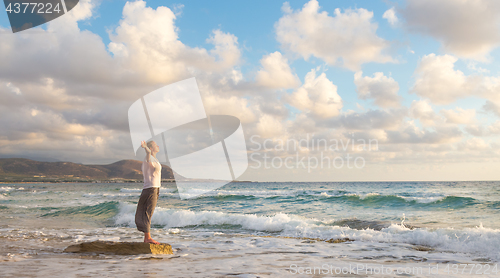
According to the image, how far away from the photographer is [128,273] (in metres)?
4.37

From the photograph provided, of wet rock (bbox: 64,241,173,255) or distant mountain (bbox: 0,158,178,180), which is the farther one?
distant mountain (bbox: 0,158,178,180)

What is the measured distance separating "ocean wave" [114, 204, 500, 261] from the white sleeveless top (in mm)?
5878

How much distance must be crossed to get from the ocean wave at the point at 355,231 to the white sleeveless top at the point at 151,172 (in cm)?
588

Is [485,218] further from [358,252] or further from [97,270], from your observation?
[97,270]

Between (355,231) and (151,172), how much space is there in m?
6.97

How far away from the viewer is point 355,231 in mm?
9695

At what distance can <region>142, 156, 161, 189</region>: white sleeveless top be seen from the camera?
19.4 ft

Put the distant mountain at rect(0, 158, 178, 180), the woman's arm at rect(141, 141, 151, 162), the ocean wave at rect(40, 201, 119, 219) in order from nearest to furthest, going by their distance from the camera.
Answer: the woman's arm at rect(141, 141, 151, 162) < the ocean wave at rect(40, 201, 119, 219) < the distant mountain at rect(0, 158, 178, 180)

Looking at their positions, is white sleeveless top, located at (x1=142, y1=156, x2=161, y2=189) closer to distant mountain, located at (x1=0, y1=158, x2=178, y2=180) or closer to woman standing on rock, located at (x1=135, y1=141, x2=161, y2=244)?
woman standing on rock, located at (x1=135, y1=141, x2=161, y2=244)

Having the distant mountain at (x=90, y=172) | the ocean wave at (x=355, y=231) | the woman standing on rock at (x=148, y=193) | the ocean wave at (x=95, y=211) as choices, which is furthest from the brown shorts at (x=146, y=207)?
the distant mountain at (x=90, y=172)

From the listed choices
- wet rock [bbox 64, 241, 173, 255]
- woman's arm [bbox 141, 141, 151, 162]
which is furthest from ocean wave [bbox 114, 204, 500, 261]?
woman's arm [bbox 141, 141, 151, 162]

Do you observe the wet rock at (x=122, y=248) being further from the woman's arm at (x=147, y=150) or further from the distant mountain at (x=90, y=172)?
the distant mountain at (x=90, y=172)

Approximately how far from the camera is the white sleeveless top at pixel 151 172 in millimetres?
5909

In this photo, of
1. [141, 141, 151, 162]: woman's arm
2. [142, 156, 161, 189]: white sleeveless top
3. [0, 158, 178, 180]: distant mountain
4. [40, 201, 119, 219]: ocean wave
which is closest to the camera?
[141, 141, 151, 162]: woman's arm
